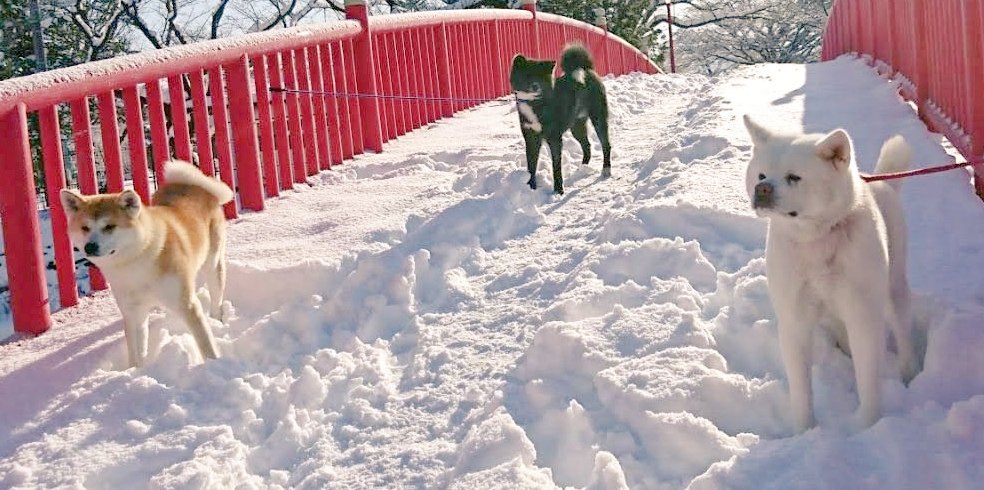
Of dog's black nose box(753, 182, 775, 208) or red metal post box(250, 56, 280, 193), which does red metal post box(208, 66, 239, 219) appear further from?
dog's black nose box(753, 182, 775, 208)

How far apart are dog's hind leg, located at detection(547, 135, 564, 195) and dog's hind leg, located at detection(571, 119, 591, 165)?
1.73ft

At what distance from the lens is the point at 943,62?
4.81 m

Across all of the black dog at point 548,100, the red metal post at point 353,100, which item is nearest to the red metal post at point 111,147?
the black dog at point 548,100

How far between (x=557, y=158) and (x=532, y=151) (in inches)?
7.4

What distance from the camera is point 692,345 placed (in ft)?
10.3

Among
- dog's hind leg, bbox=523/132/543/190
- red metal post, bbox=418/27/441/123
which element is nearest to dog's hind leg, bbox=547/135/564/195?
dog's hind leg, bbox=523/132/543/190

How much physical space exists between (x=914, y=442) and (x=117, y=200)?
2.90 meters

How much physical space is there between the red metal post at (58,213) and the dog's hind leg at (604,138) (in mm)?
3403

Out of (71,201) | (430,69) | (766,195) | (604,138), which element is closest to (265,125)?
(604,138)

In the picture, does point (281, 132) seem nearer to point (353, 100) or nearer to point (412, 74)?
point (353, 100)

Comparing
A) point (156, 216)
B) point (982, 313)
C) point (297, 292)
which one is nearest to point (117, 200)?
point (156, 216)

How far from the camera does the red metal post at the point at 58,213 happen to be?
4355mm

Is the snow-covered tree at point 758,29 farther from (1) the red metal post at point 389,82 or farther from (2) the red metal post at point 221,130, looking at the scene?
(2) the red metal post at point 221,130

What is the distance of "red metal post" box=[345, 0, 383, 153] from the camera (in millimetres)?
7824
